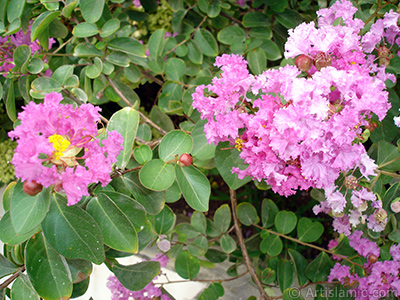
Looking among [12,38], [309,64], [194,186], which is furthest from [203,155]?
[12,38]

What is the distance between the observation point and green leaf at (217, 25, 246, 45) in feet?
4.68

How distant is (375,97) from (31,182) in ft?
2.33

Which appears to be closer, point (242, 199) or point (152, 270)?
point (152, 270)

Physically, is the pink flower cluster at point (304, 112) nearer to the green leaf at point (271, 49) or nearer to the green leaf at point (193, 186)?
the green leaf at point (193, 186)

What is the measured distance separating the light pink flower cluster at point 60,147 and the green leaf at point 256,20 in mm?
918

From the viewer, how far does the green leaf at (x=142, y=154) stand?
905 mm

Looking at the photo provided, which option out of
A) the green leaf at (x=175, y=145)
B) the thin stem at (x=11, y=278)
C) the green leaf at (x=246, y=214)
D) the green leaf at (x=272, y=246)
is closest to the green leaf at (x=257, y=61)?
the green leaf at (x=175, y=145)

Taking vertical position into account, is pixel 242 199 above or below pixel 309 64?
below

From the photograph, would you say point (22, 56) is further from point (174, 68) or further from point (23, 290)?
point (23, 290)

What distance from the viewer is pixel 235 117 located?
777 millimetres

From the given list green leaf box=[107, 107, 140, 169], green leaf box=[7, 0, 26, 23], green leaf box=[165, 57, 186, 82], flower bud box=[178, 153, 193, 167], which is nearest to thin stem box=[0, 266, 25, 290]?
green leaf box=[107, 107, 140, 169]

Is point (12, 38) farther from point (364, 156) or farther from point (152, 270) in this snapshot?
point (364, 156)

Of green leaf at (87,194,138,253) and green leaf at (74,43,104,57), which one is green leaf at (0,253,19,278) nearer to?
green leaf at (87,194,138,253)

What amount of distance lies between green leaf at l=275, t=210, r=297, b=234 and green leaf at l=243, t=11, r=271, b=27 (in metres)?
0.80
